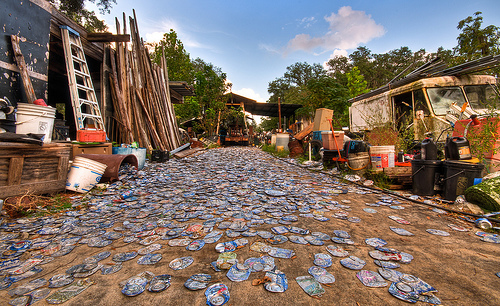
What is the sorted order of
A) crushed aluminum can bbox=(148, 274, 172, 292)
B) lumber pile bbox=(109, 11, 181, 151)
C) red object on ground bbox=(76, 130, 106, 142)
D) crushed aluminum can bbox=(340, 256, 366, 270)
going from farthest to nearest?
lumber pile bbox=(109, 11, 181, 151) → red object on ground bbox=(76, 130, 106, 142) → crushed aluminum can bbox=(340, 256, 366, 270) → crushed aluminum can bbox=(148, 274, 172, 292)

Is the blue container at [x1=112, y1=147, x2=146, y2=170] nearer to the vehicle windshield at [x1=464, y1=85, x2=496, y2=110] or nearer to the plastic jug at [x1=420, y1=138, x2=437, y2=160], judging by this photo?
the plastic jug at [x1=420, y1=138, x2=437, y2=160]

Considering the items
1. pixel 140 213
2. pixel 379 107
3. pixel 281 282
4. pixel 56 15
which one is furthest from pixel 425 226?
pixel 56 15

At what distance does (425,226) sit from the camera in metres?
2.53

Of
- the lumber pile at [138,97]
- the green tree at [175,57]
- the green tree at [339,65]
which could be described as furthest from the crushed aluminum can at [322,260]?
the green tree at [339,65]

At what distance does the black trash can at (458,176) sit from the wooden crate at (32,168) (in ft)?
20.5

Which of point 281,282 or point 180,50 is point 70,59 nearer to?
point 281,282

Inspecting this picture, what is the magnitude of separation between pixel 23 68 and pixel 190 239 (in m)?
4.72

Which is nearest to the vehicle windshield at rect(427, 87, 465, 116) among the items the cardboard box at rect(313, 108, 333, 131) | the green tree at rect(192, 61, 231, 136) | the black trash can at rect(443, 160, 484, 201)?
the black trash can at rect(443, 160, 484, 201)

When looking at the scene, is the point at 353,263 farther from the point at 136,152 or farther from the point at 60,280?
the point at 136,152

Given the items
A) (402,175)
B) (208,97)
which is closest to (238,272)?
(402,175)

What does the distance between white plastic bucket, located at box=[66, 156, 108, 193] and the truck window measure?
26.9ft

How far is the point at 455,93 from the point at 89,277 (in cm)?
864

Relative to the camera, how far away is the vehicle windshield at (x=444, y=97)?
19.1 feet

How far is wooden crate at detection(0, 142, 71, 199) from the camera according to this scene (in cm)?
280
